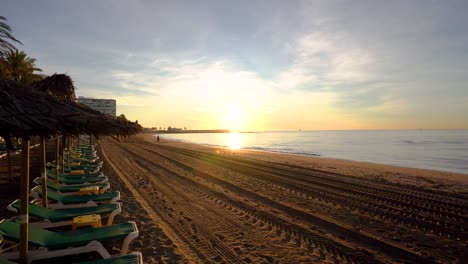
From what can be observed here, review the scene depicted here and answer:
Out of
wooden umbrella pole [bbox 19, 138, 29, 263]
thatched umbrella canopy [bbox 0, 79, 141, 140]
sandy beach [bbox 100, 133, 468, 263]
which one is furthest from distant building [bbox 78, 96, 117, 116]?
wooden umbrella pole [bbox 19, 138, 29, 263]

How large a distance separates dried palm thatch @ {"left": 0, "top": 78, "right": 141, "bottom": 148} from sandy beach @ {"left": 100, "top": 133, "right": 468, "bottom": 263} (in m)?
2.57

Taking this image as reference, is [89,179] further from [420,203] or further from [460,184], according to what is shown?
[460,184]

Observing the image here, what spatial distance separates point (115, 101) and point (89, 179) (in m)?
101

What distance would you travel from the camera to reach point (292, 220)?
6.64 metres

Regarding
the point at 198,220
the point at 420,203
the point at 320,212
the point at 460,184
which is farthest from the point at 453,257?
the point at 460,184

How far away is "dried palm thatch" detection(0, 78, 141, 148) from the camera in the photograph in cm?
283

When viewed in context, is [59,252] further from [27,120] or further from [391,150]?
[391,150]

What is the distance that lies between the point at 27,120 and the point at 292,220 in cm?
588

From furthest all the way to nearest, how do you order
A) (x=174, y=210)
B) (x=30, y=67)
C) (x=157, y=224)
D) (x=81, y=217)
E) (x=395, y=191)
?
(x=30, y=67) < (x=395, y=191) < (x=174, y=210) < (x=157, y=224) < (x=81, y=217)

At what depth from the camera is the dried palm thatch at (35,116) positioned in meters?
2.83

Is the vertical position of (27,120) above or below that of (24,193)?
above

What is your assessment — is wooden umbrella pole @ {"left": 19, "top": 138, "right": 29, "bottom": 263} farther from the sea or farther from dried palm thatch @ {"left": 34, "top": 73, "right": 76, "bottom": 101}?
the sea

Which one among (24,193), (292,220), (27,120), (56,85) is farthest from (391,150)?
Answer: (27,120)

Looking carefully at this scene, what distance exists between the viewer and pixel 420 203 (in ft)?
28.3
